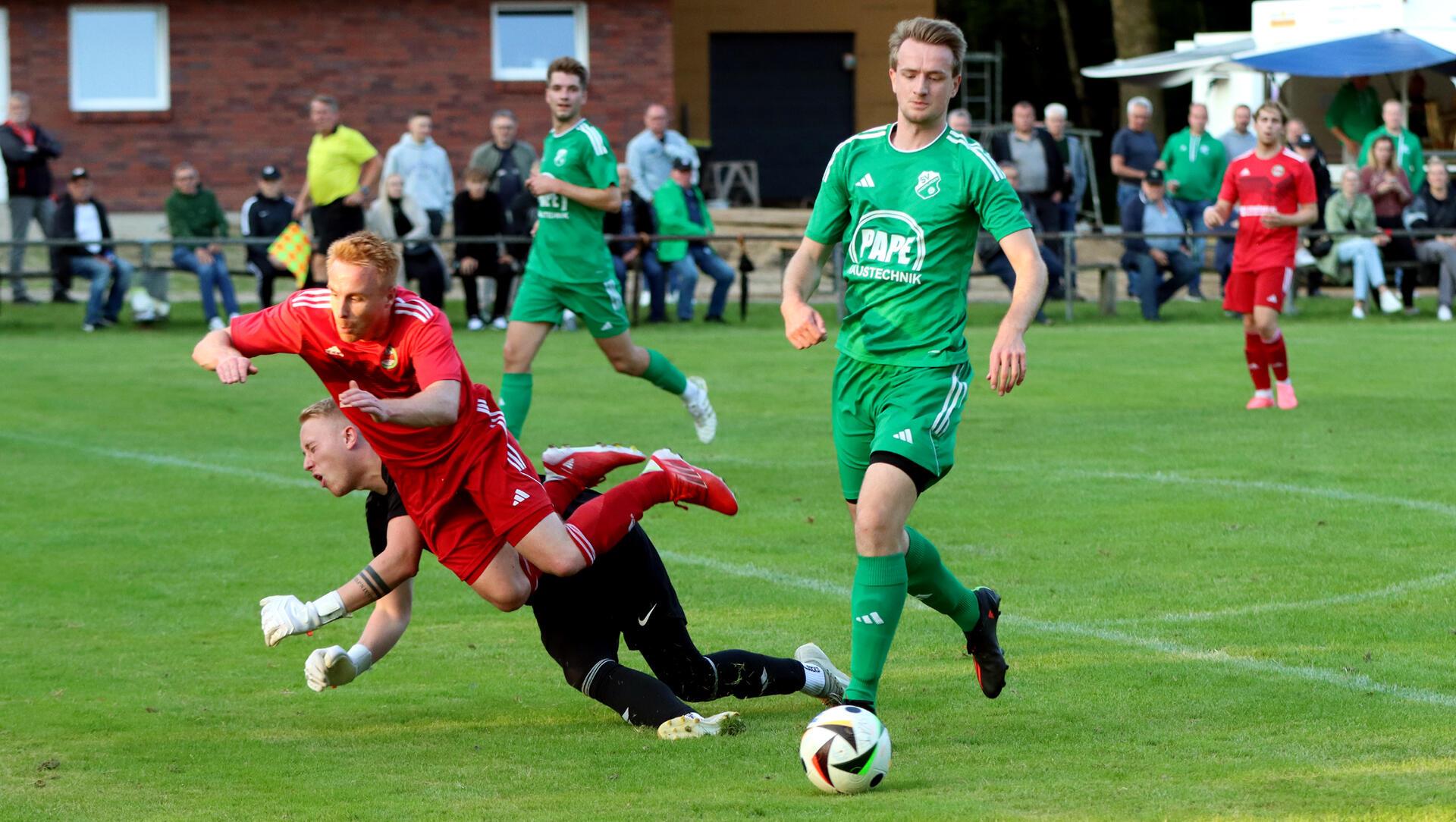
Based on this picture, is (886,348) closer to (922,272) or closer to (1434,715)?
(922,272)

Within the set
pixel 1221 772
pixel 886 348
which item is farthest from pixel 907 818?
pixel 886 348

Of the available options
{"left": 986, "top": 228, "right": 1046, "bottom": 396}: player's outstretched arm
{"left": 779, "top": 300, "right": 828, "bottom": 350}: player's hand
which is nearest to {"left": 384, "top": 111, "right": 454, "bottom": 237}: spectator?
{"left": 779, "top": 300, "right": 828, "bottom": 350}: player's hand

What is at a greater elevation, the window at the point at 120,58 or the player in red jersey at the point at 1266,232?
the window at the point at 120,58

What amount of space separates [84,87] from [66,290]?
7.15 metres

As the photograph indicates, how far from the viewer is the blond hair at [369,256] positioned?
5.63m

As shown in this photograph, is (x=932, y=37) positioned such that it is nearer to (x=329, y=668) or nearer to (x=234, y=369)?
(x=234, y=369)

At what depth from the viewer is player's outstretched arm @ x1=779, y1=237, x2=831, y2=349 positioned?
18.8 ft

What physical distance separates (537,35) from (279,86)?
13.2 feet

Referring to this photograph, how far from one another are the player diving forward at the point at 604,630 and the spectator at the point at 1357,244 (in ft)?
57.1

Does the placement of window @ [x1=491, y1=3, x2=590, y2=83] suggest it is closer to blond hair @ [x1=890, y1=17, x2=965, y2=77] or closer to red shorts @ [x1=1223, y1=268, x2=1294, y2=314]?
red shorts @ [x1=1223, y1=268, x2=1294, y2=314]

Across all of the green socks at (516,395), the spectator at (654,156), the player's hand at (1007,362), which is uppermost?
the spectator at (654,156)

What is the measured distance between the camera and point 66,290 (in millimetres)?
23094

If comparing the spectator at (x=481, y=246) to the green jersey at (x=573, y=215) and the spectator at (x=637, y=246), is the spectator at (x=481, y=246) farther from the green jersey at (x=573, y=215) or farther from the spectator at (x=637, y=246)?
the green jersey at (x=573, y=215)

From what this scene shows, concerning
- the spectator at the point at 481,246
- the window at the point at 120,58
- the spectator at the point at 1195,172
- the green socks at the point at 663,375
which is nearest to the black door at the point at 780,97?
the window at the point at 120,58
